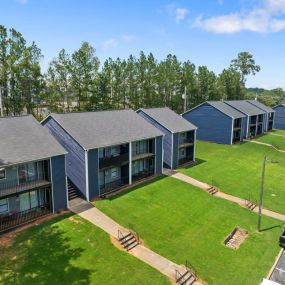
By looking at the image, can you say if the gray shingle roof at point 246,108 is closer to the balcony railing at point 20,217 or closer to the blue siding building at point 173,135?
the blue siding building at point 173,135

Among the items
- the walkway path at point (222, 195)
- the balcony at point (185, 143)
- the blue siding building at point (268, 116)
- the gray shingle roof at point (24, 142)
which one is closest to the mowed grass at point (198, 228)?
the walkway path at point (222, 195)

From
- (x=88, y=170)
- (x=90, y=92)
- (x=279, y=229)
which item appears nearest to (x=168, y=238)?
(x=88, y=170)

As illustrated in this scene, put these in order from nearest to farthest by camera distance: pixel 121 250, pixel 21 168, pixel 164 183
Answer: pixel 121 250, pixel 21 168, pixel 164 183

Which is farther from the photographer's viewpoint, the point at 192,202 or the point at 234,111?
the point at 234,111

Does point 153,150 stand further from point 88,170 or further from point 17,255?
point 17,255

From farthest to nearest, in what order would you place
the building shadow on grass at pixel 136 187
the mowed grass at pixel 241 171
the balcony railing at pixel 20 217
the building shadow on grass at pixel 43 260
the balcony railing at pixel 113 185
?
the mowed grass at pixel 241 171, the balcony railing at pixel 113 185, the building shadow on grass at pixel 136 187, the balcony railing at pixel 20 217, the building shadow on grass at pixel 43 260

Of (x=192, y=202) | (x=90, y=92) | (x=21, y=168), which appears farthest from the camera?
(x=90, y=92)
